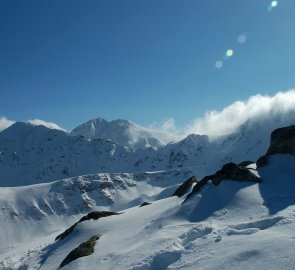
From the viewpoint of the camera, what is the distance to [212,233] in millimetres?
21531

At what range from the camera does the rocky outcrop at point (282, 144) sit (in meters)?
32.4

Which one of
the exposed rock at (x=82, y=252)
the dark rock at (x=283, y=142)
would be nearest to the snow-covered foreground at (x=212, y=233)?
the exposed rock at (x=82, y=252)

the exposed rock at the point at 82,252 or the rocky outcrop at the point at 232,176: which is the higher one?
the rocky outcrop at the point at 232,176

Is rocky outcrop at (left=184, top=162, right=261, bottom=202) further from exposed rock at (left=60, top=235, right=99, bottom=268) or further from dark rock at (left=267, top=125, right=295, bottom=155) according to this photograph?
exposed rock at (left=60, top=235, right=99, bottom=268)

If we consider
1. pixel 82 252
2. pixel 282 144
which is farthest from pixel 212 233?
pixel 282 144

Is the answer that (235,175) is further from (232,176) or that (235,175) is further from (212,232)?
(212,232)

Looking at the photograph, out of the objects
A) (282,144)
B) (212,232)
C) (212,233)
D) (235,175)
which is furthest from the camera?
(282,144)

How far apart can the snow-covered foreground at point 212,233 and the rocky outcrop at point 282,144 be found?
0.75 metres

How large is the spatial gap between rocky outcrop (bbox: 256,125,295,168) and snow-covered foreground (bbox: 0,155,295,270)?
751mm

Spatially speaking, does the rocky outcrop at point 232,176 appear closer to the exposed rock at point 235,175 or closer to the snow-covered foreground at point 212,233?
the exposed rock at point 235,175

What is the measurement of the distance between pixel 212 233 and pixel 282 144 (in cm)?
1430

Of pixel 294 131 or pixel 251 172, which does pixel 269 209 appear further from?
pixel 294 131

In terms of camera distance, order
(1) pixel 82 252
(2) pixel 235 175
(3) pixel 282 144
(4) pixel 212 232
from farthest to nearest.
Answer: (3) pixel 282 144 → (2) pixel 235 175 → (1) pixel 82 252 → (4) pixel 212 232

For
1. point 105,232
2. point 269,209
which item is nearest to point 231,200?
point 269,209
